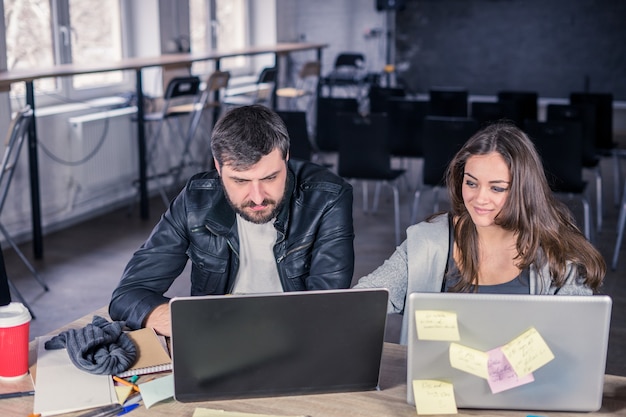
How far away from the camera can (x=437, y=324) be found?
140 cm

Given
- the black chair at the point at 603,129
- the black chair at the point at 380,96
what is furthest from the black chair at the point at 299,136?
the black chair at the point at 603,129

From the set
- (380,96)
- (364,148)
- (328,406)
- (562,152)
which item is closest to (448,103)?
(380,96)

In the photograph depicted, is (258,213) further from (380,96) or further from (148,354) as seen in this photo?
(380,96)

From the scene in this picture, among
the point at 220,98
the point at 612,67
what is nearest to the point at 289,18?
the point at 220,98

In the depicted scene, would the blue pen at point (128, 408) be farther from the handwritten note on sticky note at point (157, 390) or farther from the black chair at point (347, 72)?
the black chair at point (347, 72)

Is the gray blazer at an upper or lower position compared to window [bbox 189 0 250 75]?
lower

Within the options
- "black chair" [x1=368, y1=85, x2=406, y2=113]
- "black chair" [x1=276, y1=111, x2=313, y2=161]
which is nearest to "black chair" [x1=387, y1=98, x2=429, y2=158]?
"black chair" [x1=368, y1=85, x2=406, y2=113]

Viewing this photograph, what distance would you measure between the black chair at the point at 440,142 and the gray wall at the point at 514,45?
5.02 metres

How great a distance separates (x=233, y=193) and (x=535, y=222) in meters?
0.75

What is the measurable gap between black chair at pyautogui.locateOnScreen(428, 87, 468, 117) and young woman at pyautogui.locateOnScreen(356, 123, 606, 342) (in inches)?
189

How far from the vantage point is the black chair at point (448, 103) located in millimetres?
6789

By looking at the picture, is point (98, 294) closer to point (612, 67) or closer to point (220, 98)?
point (220, 98)

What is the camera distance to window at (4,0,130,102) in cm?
559

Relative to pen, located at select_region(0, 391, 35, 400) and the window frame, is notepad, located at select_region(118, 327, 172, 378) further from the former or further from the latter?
the window frame
